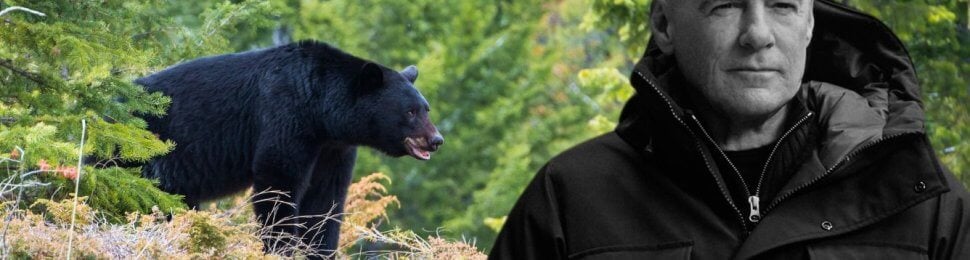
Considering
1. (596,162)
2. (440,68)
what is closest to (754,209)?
(596,162)

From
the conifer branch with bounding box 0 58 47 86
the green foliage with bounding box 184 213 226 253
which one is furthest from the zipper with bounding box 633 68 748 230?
the conifer branch with bounding box 0 58 47 86

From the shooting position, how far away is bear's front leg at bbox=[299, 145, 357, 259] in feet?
27.7

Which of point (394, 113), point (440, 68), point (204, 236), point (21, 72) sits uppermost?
point (21, 72)

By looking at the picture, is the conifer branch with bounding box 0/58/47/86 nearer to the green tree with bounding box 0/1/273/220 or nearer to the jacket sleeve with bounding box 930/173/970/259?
the green tree with bounding box 0/1/273/220

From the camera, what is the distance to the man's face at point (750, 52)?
276cm

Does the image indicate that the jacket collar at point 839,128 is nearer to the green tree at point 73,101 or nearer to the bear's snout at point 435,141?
the green tree at point 73,101

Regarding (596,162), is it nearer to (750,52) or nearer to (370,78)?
(750,52)

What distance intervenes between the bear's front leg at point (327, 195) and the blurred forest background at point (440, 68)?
89 centimetres

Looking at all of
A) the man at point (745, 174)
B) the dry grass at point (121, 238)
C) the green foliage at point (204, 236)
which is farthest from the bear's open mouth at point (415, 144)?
the man at point (745, 174)

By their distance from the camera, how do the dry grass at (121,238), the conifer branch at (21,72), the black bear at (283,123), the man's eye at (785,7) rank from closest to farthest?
the man's eye at (785,7) → the dry grass at (121,238) → the conifer branch at (21,72) → the black bear at (283,123)

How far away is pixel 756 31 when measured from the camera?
108 inches

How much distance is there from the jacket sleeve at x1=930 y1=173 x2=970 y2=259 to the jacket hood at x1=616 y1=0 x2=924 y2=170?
0.46ft

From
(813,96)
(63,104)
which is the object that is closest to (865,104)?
(813,96)

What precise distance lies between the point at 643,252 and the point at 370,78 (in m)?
6.10
